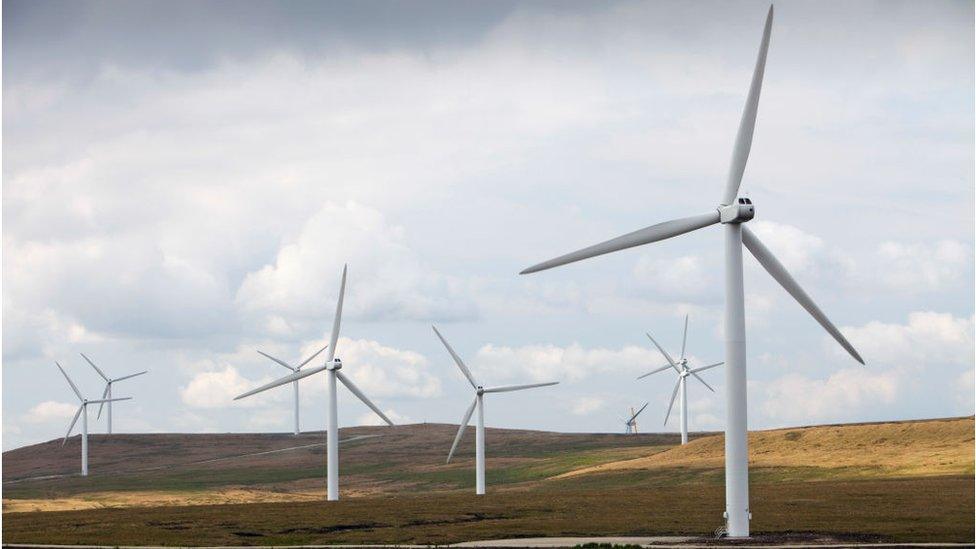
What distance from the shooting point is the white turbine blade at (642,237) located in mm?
48688

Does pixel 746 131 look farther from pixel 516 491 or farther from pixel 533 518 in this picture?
pixel 516 491

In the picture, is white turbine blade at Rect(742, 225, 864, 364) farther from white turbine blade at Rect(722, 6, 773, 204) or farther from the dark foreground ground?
the dark foreground ground

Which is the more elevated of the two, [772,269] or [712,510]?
[772,269]

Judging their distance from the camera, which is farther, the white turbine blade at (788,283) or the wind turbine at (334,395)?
the wind turbine at (334,395)

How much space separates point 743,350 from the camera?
4797 cm

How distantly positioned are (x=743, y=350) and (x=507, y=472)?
106m

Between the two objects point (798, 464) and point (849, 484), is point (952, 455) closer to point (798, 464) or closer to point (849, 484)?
point (798, 464)

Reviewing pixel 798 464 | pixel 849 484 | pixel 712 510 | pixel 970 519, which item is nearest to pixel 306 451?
pixel 798 464

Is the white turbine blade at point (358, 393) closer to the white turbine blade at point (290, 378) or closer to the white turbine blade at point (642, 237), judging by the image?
the white turbine blade at point (290, 378)

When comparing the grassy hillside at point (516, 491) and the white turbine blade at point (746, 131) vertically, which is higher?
the white turbine blade at point (746, 131)

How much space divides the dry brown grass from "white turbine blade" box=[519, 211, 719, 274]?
52.6m

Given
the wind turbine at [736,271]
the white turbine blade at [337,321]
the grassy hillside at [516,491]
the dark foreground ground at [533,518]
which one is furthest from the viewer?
the white turbine blade at [337,321]

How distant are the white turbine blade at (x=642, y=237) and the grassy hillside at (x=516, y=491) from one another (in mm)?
12297

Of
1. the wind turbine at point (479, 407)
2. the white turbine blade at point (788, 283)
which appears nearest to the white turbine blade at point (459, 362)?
the wind turbine at point (479, 407)
